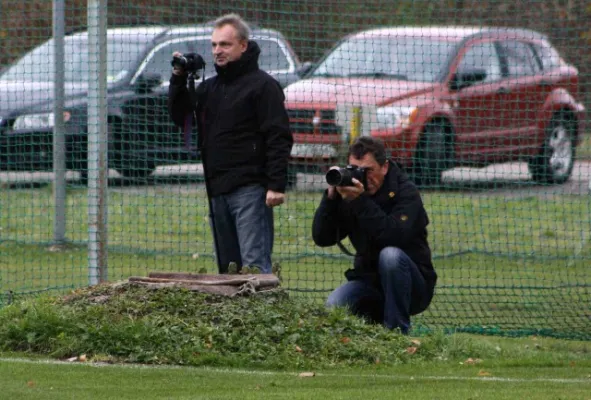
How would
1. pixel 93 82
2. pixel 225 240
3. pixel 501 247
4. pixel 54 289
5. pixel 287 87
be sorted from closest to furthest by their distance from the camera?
pixel 225 240, pixel 93 82, pixel 54 289, pixel 287 87, pixel 501 247

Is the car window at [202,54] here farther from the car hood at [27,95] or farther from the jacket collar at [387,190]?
the jacket collar at [387,190]

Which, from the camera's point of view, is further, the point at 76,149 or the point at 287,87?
the point at 287,87

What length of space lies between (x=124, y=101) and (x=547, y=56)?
12.4 ft

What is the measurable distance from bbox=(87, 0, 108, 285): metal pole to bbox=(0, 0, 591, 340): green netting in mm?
974

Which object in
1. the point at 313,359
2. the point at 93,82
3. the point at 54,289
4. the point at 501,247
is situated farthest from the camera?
the point at 501,247

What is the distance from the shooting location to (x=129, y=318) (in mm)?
6953

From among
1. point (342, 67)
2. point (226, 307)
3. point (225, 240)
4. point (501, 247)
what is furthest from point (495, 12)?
point (226, 307)

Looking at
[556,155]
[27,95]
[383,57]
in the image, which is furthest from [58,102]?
[556,155]

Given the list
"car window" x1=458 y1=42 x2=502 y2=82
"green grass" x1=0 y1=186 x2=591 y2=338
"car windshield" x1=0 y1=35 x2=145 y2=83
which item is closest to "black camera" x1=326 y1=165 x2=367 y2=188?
"green grass" x1=0 y1=186 x2=591 y2=338

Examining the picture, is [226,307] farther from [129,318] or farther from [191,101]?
[191,101]

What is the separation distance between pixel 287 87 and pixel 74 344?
4.78 meters

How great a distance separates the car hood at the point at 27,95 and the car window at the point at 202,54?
0.68m

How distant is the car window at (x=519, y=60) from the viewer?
10.3 metres

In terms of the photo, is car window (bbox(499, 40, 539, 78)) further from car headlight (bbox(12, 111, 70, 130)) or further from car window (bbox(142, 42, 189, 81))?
car headlight (bbox(12, 111, 70, 130))
